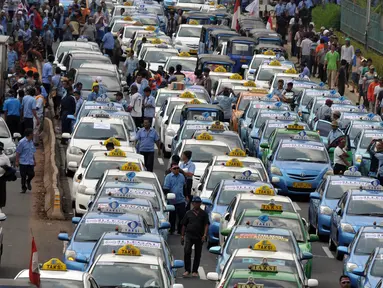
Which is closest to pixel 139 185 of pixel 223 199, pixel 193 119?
pixel 223 199

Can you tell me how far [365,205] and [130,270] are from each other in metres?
8.25

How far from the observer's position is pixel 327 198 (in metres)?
28.4

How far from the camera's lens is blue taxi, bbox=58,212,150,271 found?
2214cm

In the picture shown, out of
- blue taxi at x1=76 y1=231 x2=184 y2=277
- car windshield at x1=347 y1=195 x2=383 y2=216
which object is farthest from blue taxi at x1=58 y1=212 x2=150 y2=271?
car windshield at x1=347 y1=195 x2=383 y2=216

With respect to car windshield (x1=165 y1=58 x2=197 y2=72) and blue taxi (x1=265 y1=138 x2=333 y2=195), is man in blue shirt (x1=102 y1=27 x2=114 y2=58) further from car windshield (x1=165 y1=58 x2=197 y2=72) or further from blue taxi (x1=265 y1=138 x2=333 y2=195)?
blue taxi (x1=265 y1=138 x2=333 y2=195)

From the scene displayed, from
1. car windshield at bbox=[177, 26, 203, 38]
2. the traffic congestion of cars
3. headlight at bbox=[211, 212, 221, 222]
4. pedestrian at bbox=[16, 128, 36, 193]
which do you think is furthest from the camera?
car windshield at bbox=[177, 26, 203, 38]

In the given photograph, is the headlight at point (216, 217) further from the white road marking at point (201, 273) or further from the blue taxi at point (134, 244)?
the blue taxi at point (134, 244)

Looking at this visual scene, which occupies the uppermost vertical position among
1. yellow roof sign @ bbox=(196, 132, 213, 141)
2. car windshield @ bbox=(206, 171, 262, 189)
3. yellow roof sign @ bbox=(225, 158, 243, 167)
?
yellow roof sign @ bbox=(225, 158, 243, 167)

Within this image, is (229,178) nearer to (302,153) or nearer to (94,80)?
(302,153)

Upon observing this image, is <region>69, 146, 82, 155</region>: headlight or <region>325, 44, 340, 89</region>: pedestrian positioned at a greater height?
<region>69, 146, 82, 155</region>: headlight

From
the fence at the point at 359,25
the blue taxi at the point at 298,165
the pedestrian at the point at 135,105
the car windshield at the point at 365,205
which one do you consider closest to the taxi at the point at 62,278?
the car windshield at the point at 365,205

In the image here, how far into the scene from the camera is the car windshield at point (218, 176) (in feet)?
94.9

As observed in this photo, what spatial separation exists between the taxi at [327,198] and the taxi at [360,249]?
3.87 m

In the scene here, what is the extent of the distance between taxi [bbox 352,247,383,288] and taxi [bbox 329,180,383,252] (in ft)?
13.7
